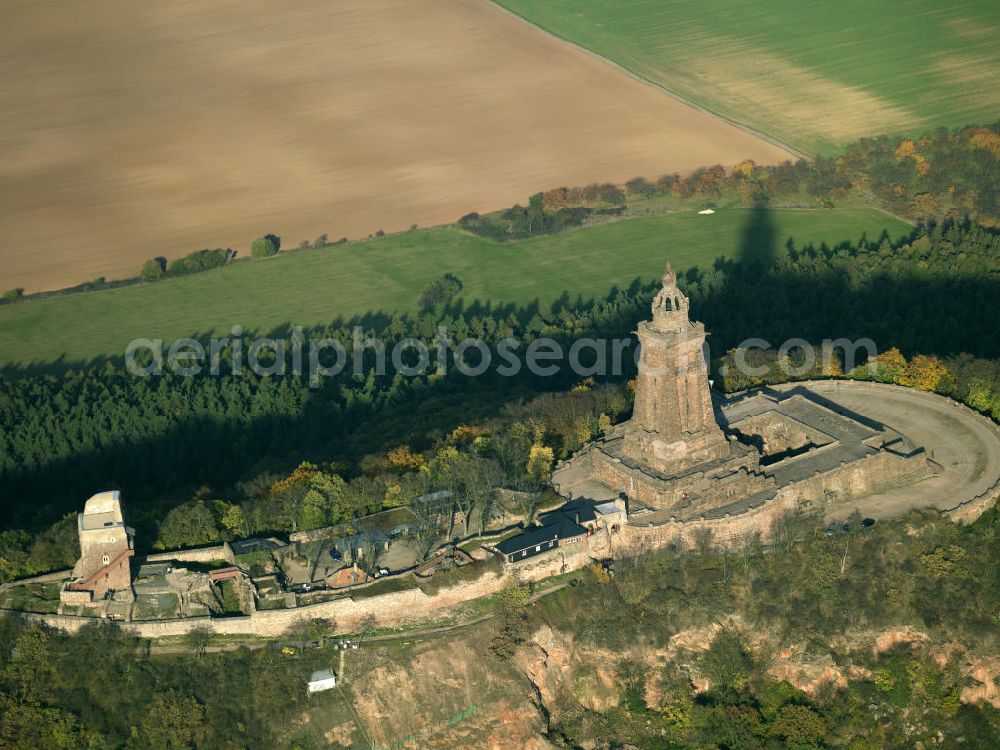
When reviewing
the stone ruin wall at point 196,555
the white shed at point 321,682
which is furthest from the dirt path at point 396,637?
the stone ruin wall at point 196,555

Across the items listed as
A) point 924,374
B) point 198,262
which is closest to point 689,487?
point 924,374

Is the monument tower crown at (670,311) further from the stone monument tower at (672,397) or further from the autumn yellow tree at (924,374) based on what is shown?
the autumn yellow tree at (924,374)

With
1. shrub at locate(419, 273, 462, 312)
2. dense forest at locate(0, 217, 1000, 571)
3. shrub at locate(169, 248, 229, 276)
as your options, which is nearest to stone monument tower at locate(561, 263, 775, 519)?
dense forest at locate(0, 217, 1000, 571)

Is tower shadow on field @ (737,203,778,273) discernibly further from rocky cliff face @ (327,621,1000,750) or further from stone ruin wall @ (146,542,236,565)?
stone ruin wall @ (146,542,236,565)

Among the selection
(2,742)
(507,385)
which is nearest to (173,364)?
(507,385)

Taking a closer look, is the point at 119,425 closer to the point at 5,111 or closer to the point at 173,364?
the point at 173,364

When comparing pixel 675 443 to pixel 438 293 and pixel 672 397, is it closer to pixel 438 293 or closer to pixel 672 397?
pixel 672 397
